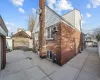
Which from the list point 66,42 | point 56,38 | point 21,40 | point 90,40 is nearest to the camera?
point 56,38

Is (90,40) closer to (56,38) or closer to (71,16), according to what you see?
(71,16)

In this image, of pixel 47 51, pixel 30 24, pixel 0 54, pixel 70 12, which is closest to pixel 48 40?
pixel 47 51

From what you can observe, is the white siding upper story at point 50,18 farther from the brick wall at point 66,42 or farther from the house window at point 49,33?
the brick wall at point 66,42

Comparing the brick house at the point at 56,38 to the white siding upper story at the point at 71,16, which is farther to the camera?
the white siding upper story at the point at 71,16

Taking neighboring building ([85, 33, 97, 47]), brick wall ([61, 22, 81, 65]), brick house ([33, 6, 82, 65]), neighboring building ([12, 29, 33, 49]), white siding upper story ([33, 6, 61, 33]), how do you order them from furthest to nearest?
neighboring building ([85, 33, 97, 47]) < neighboring building ([12, 29, 33, 49]) < white siding upper story ([33, 6, 61, 33]) < brick wall ([61, 22, 81, 65]) < brick house ([33, 6, 82, 65])

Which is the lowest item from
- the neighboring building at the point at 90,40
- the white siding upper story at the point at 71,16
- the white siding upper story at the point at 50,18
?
the neighboring building at the point at 90,40

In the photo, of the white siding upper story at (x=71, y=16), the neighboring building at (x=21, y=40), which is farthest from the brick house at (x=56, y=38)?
the neighboring building at (x=21, y=40)

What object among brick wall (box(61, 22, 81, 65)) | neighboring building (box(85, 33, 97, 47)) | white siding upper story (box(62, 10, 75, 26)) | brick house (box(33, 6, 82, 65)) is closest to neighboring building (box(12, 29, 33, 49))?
white siding upper story (box(62, 10, 75, 26))

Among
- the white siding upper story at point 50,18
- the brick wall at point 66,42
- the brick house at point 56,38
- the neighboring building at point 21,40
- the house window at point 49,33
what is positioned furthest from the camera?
the neighboring building at point 21,40

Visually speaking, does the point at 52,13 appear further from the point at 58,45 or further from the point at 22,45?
the point at 22,45

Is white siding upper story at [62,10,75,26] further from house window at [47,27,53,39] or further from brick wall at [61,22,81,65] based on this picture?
house window at [47,27,53,39]

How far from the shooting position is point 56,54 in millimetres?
8164

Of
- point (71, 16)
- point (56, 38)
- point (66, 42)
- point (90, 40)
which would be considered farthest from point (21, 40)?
point (90, 40)

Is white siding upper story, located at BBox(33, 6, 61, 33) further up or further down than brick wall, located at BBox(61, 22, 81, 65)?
further up
